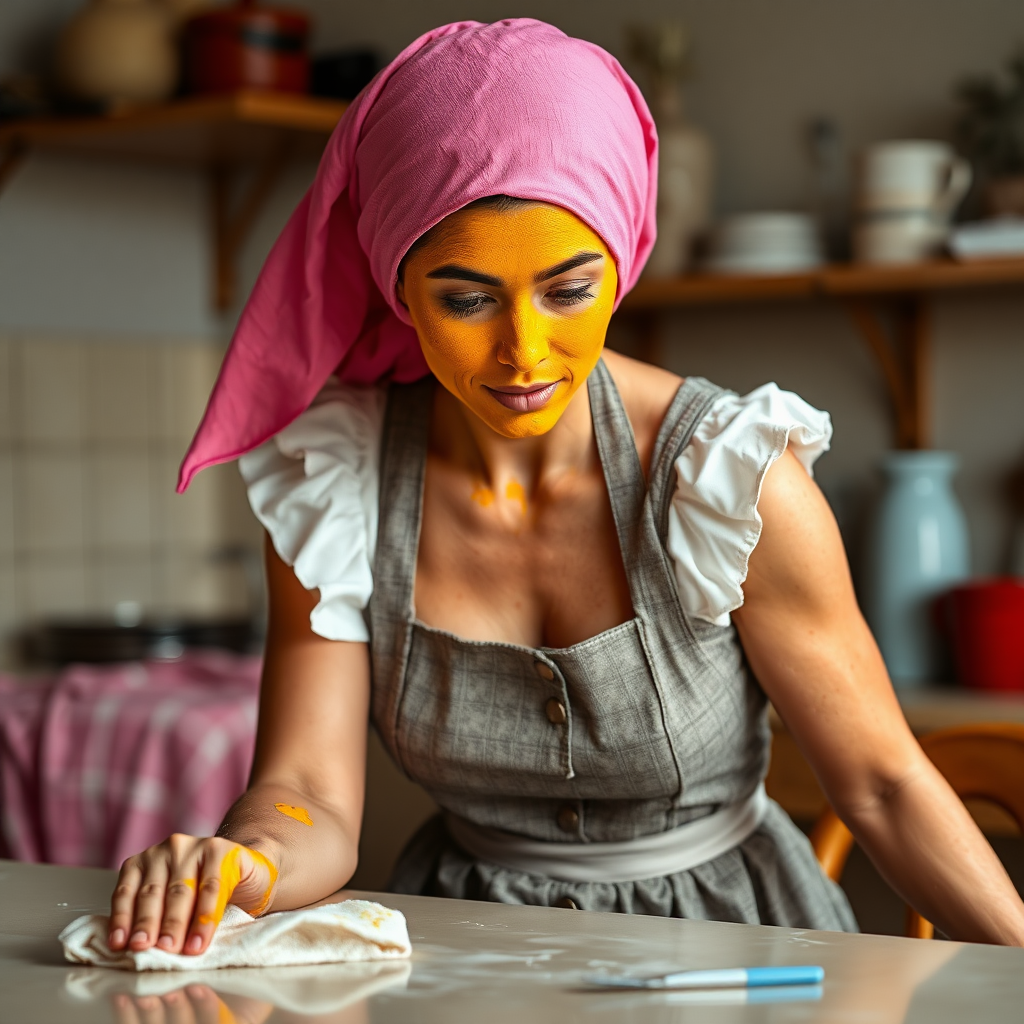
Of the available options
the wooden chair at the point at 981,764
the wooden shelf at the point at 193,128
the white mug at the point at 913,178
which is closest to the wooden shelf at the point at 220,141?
the wooden shelf at the point at 193,128

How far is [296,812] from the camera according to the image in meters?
1.03

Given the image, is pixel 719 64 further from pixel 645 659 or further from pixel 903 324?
pixel 645 659

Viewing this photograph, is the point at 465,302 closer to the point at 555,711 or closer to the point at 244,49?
the point at 555,711

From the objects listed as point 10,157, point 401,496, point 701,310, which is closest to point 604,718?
point 401,496

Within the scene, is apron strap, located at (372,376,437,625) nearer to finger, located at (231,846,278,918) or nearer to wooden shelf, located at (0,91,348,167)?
finger, located at (231,846,278,918)

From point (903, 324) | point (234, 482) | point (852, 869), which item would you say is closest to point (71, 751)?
point (234, 482)

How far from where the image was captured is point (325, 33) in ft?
9.60

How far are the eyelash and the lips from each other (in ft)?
0.19

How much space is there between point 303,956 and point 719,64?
2053 mm

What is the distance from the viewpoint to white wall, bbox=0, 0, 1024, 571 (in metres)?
2.30

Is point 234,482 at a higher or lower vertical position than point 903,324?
lower

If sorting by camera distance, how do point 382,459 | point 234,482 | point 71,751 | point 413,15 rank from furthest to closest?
point 234,482 < point 413,15 < point 71,751 < point 382,459

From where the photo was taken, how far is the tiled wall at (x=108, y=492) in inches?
106

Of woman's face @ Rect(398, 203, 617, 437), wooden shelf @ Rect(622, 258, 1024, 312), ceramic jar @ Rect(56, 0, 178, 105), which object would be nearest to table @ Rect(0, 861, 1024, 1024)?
woman's face @ Rect(398, 203, 617, 437)
